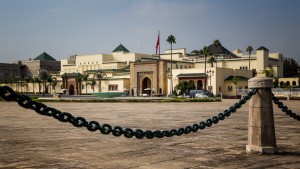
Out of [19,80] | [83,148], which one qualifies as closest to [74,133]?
[83,148]

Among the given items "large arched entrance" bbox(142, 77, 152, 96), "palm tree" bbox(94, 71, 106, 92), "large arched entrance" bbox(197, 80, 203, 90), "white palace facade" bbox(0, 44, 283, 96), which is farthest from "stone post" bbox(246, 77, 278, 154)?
"palm tree" bbox(94, 71, 106, 92)

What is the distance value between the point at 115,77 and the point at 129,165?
68292 millimetres

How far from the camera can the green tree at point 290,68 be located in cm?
8812

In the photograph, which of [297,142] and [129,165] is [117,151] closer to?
[129,165]

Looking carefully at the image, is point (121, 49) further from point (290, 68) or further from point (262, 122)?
A: point (262, 122)

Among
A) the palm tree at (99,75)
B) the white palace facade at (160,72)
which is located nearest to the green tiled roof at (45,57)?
the white palace facade at (160,72)

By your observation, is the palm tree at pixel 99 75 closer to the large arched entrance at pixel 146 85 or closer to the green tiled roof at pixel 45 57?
the large arched entrance at pixel 146 85

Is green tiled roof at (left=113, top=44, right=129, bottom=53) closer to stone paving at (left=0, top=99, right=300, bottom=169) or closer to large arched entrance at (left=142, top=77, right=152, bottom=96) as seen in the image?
large arched entrance at (left=142, top=77, right=152, bottom=96)

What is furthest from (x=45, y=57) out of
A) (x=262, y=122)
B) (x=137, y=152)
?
(x=262, y=122)

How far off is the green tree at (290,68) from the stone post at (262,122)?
3367 inches

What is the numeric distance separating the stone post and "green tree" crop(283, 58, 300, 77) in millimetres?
85515

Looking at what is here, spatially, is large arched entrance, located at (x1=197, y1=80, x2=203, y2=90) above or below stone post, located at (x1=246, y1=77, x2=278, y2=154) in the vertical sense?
above

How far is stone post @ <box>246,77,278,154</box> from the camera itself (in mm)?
6582

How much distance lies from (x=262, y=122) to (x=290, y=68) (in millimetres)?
90626
